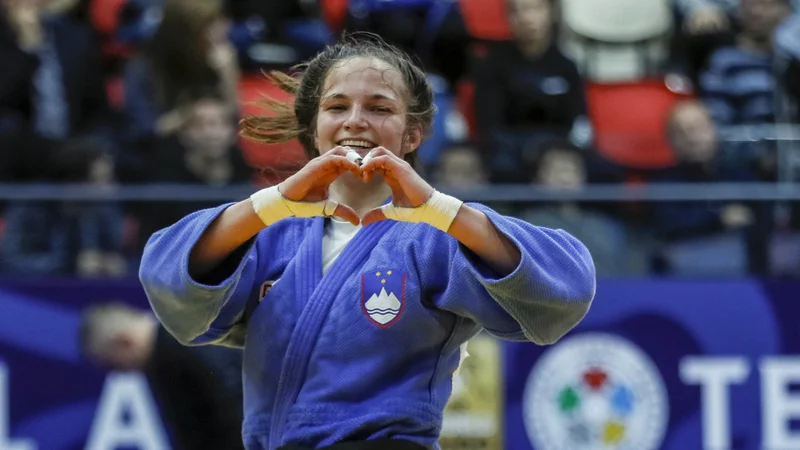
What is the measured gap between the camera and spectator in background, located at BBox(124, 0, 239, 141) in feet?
23.7

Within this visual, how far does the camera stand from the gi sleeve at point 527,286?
2955mm

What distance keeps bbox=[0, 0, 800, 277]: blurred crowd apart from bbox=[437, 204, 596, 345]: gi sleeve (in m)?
2.40

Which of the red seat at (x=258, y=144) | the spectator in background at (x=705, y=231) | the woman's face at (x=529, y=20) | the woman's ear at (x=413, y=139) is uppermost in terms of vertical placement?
the woman's face at (x=529, y=20)

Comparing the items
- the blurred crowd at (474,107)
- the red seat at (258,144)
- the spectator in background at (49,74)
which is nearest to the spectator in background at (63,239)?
the blurred crowd at (474,107)

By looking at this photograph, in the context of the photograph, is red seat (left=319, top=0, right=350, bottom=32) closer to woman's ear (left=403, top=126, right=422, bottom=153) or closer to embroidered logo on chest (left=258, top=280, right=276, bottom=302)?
woman's ear (left=403, top=126, right=422, bottom=153)

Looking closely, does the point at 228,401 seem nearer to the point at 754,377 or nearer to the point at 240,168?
the point at 240,168

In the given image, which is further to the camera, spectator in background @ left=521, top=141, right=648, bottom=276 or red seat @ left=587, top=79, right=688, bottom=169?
red seat @ left=587, top=79, right=688, bottom=169

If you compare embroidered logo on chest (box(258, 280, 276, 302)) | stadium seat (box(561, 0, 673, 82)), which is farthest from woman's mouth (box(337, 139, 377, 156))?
stadium seat (box(561, 0, 673, 82))

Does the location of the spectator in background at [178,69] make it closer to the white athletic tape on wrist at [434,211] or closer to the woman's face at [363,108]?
the woman's face at [363,108]

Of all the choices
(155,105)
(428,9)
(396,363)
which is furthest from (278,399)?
(428,9)

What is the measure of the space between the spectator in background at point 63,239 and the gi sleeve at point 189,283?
2.93 meters

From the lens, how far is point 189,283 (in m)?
3.02

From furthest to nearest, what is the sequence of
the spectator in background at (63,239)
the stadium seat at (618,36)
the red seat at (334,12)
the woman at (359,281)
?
1. the stadium seat at (618,36)
2. the red seat at (334,12)
3. the spectator in background at (63,239)
4. the woman at (359,281)

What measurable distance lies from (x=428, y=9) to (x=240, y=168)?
6.78ft
